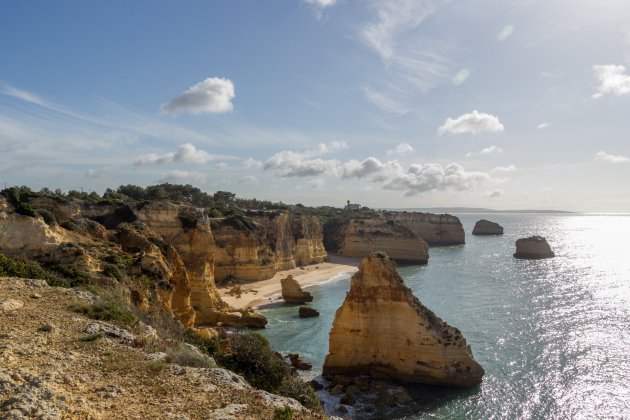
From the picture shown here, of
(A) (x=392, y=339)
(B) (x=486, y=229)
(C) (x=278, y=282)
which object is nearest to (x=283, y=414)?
(A) (x=392, y=339)

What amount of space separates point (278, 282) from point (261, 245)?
5.31m

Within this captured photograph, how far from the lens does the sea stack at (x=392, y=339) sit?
878 inches

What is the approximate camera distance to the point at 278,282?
5394cm

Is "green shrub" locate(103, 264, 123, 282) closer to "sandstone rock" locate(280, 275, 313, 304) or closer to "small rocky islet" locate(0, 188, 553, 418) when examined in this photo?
"small rocky islet" locate(0, 188, 553, 418)

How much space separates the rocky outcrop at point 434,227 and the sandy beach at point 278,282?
29.0m

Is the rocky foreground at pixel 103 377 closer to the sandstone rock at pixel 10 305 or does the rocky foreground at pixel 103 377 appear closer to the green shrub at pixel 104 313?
the sandstone rock at pixel 10 305

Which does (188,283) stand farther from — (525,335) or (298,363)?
(525,335)

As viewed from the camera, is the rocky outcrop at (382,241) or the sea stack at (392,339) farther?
the rocky outcrop at (382,241)

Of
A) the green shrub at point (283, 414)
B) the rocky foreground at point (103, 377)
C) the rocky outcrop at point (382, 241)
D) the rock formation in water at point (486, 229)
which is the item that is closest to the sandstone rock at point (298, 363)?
the rocky foreground at point (103, 377)

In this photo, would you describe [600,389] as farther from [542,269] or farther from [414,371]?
[542,269]

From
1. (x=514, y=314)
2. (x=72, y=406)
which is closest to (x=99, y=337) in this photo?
(x=72, y=406)

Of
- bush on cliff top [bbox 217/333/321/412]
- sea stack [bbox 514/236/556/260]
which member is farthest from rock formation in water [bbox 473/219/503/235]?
bush on cliff top [bbox 217/333/321/412]

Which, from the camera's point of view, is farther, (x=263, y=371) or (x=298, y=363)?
(x=298, y=363)

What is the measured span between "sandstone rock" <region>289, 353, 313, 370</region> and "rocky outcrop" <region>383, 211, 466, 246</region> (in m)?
81.4
